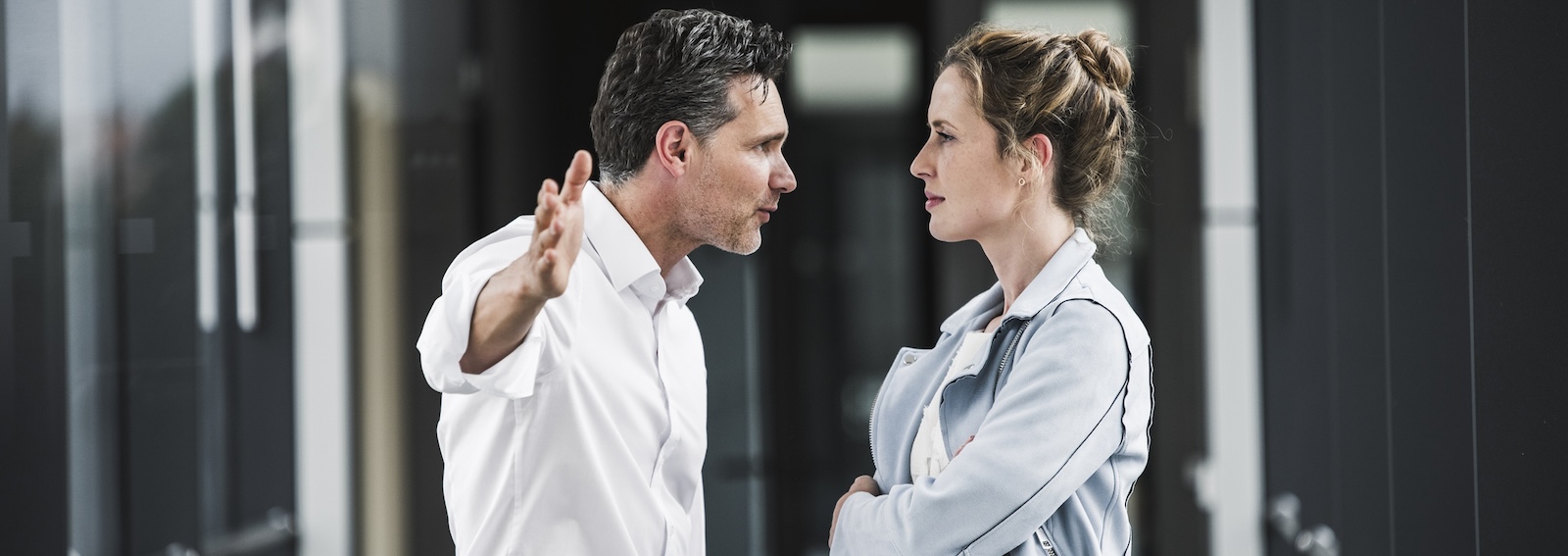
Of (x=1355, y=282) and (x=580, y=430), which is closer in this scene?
(x=580, y=430)

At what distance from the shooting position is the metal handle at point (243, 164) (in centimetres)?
277

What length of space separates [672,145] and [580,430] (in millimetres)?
452

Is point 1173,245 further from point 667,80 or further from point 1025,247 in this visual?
point 667,80

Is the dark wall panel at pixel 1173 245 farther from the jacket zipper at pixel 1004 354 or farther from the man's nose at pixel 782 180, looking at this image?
the jacket zipper at pixel 1004 354

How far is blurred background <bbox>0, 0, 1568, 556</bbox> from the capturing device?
1.85 m

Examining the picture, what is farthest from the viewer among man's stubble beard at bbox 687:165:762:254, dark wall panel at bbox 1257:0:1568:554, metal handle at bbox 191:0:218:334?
metal handle at bbox 191:0:218:334

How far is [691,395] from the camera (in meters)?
1.64

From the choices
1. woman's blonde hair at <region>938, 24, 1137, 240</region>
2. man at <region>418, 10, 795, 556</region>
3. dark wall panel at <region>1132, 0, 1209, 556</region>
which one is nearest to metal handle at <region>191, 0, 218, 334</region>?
man at <region>418, 10, 795, 556</region>

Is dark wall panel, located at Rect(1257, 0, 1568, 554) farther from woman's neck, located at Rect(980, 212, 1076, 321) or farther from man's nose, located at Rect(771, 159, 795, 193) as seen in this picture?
man's nose, located at Rect(771, 159, 795, 193)

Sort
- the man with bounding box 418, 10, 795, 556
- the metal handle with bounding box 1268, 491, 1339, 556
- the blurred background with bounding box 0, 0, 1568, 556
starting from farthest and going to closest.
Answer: the metal handle with bounding box 1268, 491, 1339, 556
the blurred background with bounding box 0, 0, 1568, 556
the man with bounding box 418, 10, 795, 556

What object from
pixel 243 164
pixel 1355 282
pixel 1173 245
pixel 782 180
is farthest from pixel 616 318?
pixel 1173 245

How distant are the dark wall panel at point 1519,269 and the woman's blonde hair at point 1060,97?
43cm

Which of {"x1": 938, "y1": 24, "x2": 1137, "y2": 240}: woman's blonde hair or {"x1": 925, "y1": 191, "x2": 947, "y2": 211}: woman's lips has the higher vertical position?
{"x1": 938, "y1": 24, "x2": 1137, "y2": 240}: woman's blonde hair

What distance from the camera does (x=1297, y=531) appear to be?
262 centimetres
